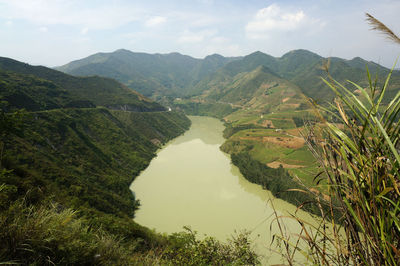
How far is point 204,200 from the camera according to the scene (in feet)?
101

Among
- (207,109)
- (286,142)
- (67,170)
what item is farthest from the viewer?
(207,109)

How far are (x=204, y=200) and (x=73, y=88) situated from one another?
73076 millimetres

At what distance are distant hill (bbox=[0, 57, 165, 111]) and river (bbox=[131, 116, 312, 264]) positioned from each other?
32.7 metres

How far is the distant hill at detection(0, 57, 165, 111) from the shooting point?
55844 mm

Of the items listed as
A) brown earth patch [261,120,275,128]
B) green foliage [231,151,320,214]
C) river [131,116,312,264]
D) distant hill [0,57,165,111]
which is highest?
distant hill [0,57,165,111]

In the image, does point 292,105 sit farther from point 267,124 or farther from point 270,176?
point 270,176

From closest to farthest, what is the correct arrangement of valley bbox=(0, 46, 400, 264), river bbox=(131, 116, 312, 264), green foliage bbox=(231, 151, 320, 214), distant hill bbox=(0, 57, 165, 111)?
valley bbox=(0, 46, 400, 264) → river bbox=(131, 116, 312, 264) → green foliage bbox=(231, 151, 320, 214) → distant hill bbox=(0, 57, 165, 111)

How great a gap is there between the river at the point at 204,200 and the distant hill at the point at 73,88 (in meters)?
32.7

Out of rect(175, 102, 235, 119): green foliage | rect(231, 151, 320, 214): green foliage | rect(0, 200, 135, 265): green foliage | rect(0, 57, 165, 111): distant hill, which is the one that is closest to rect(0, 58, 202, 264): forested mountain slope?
rect(0, 200, 135, 265): green foliage

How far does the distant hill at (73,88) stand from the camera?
183 ft

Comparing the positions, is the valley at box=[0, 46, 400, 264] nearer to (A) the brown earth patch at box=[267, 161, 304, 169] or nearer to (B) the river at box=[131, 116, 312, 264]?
(B) the river at box=[131, 116, 312, 264]

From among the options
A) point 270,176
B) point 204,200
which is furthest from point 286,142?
point 204,200

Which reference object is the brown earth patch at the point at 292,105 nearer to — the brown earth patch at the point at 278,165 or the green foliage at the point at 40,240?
the brown earth patch at the point at 278,165

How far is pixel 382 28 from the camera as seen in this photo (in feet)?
5.64
